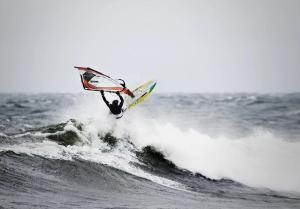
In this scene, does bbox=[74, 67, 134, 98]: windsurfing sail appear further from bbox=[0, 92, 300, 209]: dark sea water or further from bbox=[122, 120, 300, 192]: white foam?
bbox=[122, 120, 300, 192]: white foam

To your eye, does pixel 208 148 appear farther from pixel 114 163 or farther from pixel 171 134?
pixel 114 163

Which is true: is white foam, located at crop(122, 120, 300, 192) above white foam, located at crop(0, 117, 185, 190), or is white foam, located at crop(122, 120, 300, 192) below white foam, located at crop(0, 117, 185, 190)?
above

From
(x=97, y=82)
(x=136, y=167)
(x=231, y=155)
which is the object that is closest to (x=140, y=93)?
(x=97, y=82)

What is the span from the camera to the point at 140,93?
1573 cm

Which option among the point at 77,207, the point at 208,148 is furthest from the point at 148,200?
the point at 208,148

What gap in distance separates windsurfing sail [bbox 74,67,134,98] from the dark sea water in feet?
4.66

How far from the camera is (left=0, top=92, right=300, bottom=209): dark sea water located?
27.8ft

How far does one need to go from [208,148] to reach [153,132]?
235cm

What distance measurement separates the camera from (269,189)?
11.9 metres

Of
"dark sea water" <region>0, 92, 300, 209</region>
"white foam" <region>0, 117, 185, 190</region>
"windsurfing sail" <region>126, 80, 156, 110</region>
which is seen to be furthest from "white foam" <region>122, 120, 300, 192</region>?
"white foam" <region>0, 117, 185, 190</region>

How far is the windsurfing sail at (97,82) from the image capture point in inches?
559

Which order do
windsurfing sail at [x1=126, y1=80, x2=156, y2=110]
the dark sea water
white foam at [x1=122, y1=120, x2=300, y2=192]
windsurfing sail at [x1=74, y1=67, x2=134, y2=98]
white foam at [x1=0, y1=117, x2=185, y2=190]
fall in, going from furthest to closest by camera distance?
windsurfing sail at [x1=126, y1=80, x2=156, y2=110], windsurfing sail at [x1=74, y1=67, x2=134, y2=98], white foam at [x1=122, y1=120, x2=300, y2=192], white foam at [x1=0, y1=117, x2=185, y2=190], the dark sea water

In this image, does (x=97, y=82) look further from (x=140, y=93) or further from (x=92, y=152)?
(x=92, y=152)

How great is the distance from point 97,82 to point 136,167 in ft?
13.3
